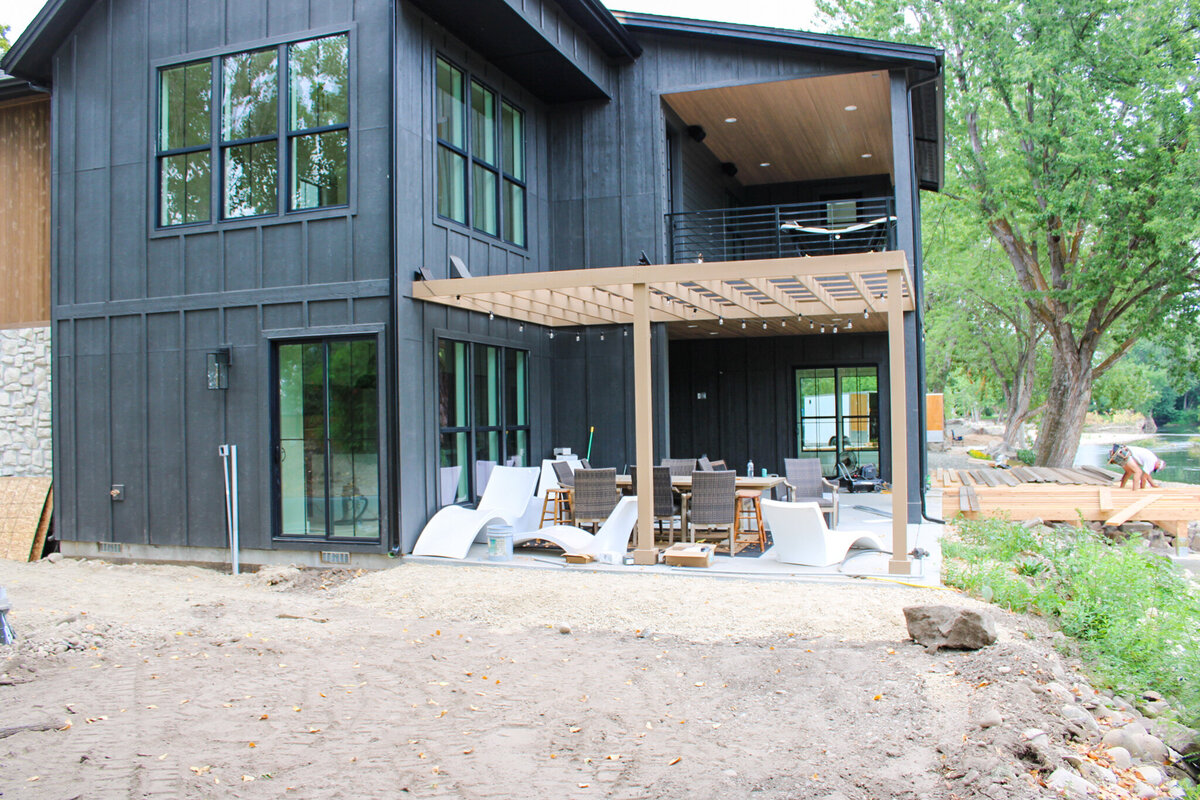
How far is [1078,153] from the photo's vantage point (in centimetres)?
1652

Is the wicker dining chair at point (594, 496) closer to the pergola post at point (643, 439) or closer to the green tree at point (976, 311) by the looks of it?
the pergola post at point (643, 439)

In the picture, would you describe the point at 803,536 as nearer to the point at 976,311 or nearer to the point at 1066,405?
the point at 1066,405

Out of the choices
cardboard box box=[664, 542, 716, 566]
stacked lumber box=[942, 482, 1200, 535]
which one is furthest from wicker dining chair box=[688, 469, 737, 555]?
stacked lumber box=[942, 482, 1200, 535]

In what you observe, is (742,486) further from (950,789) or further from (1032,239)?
(1032,239)

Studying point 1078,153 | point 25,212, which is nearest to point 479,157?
point 25,212

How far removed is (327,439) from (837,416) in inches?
359

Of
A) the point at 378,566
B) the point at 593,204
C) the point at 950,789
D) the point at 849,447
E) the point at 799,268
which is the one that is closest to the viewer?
the point at 950,789

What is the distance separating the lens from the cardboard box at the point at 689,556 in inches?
299

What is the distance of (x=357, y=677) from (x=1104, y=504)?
33.1ft

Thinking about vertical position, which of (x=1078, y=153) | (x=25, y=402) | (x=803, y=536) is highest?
(x=1078, y=153)

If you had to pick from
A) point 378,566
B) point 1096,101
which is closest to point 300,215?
point 378,566

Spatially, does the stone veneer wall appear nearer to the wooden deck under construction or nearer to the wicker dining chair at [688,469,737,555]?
the wicker dining chair at [688,469,737,555]

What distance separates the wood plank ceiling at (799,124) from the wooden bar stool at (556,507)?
5.23 meters

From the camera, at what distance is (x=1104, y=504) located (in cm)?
1132
